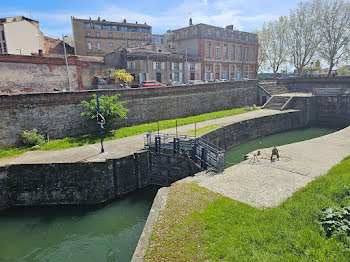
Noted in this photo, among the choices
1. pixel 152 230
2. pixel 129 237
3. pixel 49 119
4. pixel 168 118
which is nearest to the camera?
A: pixel 152 230

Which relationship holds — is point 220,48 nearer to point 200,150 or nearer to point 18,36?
point 18,36

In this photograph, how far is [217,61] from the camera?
48.8 meters

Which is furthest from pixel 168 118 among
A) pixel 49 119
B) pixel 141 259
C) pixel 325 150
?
pixel 141 259

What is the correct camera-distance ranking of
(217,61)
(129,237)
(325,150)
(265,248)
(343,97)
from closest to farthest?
(265,248)
(129,237)
(325,150)
(343,97)
(217,61)

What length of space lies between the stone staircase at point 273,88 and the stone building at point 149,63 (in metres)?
14.4

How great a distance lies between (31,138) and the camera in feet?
57.6

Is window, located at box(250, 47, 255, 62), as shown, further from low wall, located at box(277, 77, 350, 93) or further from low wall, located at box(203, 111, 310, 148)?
low wall, located at box(203, 111, 310, 148)

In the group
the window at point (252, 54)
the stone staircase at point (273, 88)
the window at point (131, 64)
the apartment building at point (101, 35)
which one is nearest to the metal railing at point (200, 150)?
the window at point (131, 64)

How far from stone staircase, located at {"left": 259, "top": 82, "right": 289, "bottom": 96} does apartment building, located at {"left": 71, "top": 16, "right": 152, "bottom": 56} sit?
1108 inches

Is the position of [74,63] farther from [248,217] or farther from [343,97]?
[343,97]

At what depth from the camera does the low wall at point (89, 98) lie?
17.5 meters

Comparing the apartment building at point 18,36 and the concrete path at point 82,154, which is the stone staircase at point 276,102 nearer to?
the concrete path at point 82,154

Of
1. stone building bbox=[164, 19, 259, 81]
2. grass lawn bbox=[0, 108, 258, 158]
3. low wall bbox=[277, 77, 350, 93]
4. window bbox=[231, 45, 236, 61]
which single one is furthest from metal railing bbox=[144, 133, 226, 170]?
window bbox=[231, 45, 236, 61]

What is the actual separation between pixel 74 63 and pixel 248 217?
28271 millimetres
